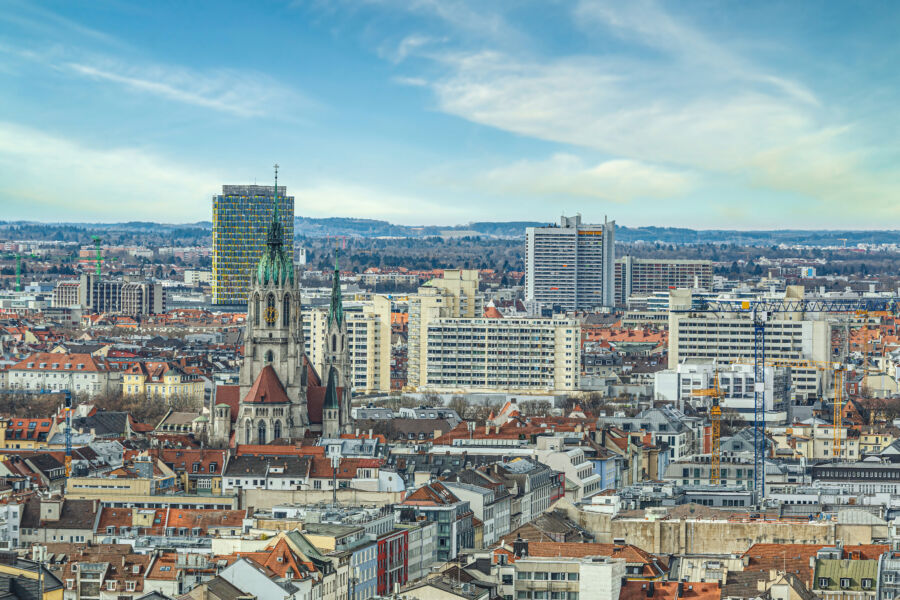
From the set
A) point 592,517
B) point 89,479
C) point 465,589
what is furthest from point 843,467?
point 465,589

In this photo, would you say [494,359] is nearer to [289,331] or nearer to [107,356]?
[107,356]

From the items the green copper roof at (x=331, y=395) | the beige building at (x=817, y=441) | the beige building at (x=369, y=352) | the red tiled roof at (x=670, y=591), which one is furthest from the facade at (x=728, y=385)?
the red tiled roof at (x=670, y=591)

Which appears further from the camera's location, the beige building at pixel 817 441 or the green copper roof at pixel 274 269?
the beige building at pixel 817 441

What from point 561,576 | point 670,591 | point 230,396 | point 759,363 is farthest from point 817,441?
point 670,591

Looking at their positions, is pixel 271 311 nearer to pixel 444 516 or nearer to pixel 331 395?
pixel 331 395

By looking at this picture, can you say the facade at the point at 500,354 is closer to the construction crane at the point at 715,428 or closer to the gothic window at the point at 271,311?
the construction crane at the point at 715,428

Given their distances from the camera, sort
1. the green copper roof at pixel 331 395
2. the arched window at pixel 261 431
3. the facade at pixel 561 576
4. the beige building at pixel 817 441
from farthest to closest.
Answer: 1. the beige building at pixel 817 441
2. the green copper roof at pixel 331 395
3. the arched window at pixel 261 431
4. the facade at pixel 561 576

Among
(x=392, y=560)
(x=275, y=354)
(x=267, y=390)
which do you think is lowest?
(x=392, y=560)

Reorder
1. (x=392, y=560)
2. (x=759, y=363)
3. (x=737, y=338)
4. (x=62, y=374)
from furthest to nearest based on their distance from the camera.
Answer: (x=737, y=338) < (x=62, y=374) < (x=759, y=363) < (x=392, y=560)
